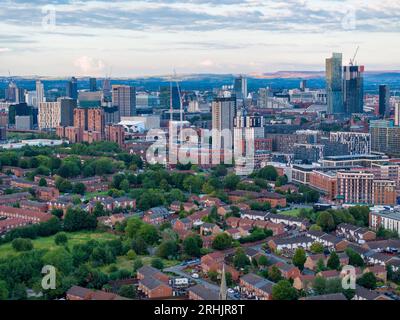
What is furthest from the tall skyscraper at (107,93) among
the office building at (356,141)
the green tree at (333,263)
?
the green tree at (333,263)

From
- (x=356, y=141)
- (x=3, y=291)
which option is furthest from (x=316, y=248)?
(x=356, y=141)

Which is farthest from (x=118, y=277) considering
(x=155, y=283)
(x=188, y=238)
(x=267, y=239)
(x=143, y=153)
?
(x=143, y=153)

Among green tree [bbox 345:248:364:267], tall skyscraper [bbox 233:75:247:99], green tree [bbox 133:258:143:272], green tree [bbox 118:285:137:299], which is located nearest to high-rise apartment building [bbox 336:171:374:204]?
green tree [bbox 345:248:364:267]

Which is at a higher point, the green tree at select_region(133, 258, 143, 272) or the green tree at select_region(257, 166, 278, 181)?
the green tree at select_region(257, 166, 278, 181)

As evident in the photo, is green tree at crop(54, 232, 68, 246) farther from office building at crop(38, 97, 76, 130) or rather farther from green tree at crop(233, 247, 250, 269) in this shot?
office building at crop(38, 97, 76, 130)

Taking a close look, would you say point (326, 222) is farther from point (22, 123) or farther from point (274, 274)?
point (22, 123)

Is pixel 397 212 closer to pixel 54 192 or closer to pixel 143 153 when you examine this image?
pixel 54 192

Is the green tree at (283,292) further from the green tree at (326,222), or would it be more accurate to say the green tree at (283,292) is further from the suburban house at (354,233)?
the green tree at (326,222)
